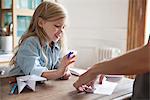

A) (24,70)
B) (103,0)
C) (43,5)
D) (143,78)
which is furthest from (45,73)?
(103,0)

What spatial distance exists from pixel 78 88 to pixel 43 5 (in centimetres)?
64

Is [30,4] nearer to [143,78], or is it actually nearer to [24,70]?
[24,70]

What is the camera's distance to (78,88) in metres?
1.02

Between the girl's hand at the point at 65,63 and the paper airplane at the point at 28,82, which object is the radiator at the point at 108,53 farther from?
the paper airplane at the point at 28,82

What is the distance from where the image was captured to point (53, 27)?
1.41 metres

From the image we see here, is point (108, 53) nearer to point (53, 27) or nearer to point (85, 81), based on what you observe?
point (53, 27)

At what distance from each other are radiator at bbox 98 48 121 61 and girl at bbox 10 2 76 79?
135 cm

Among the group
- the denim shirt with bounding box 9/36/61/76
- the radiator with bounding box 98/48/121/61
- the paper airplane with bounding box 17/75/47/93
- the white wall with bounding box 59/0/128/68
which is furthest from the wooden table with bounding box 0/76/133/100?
the white wall with bounding box 59/0/128/68

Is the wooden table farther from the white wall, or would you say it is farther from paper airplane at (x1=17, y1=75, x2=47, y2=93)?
the white wall

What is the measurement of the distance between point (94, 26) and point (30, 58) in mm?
1917

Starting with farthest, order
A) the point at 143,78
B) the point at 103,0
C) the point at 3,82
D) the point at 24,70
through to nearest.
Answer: the point at 103,0 < the point at 24,70 < the point at 3,82 < the point at 143,78

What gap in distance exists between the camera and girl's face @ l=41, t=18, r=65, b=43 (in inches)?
55.2

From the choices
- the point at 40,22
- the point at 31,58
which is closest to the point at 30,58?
the point at 31,58

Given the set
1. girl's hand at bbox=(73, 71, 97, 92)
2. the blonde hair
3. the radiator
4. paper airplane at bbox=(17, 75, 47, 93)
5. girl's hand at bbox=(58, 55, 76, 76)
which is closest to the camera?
girl's hand at bbox=(73, 71, 97, 92)
